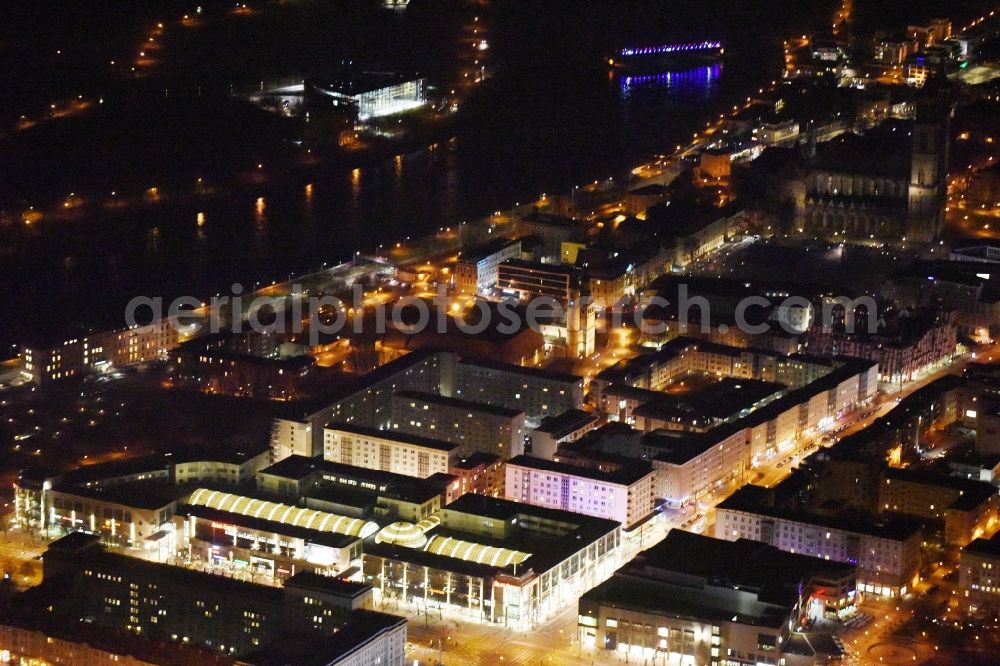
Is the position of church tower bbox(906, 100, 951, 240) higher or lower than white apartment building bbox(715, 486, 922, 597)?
higher

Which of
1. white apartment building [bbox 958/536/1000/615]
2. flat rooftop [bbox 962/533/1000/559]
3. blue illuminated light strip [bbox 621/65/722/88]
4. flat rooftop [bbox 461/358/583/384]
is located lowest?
blue illuminated light strip [bbox 621/65/722/88]

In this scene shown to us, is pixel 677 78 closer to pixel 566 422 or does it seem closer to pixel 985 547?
pixel 566 422

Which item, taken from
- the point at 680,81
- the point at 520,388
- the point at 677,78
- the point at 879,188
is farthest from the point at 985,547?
the point at 677,78

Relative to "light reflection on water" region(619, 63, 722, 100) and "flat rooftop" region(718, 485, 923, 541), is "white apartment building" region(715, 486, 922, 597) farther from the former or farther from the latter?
"light reflection on water" region(619, 63, 722, 100)

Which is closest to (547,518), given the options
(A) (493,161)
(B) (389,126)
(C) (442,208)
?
(C) (442,208)

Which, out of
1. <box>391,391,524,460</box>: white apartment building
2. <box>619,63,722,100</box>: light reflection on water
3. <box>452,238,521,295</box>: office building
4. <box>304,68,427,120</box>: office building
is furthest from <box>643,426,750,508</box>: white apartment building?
<box>619,63,722,100</box>: light reflection on water

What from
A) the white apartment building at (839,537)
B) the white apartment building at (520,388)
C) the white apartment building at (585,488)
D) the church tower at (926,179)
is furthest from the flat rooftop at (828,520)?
the church tower at (926,179)
